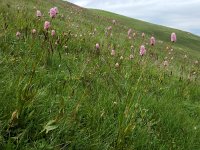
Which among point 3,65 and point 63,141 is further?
point 3,65

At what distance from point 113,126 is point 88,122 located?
Answer: 1.06 feet

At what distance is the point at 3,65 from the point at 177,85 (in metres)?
4.55

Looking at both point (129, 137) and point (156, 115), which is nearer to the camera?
point (129, 137)

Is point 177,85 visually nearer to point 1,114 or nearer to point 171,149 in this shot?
point 171,149

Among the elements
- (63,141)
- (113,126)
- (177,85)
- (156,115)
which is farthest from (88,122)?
(177,85)

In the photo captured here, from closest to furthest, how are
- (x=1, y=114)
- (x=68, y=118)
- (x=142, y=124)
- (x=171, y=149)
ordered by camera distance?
(x=1, y=114), (x=68, y=118), (x=171, y=149), (x=142, y=124)

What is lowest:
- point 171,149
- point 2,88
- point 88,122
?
point 171,149

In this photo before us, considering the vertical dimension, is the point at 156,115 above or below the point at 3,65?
below

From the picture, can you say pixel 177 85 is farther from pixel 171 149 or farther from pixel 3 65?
pixel 3 65

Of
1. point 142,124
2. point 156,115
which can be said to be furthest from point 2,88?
point 156,115

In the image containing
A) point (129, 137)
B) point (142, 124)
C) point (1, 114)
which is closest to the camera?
point (1, 114)

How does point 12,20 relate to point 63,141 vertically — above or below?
above

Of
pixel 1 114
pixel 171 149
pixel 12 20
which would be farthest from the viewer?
pixel 12 20

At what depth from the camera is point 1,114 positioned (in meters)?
3.62
